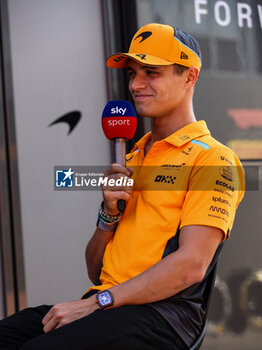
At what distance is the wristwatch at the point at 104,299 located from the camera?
67.8 inches

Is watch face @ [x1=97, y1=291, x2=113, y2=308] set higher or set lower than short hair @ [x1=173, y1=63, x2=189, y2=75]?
lower

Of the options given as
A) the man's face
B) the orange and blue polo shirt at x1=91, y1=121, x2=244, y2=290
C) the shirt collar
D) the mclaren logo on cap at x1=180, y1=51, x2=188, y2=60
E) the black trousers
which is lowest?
the black trousers

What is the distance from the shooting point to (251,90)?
3.86 meters

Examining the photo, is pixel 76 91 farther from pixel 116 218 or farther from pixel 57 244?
pixel 116 218

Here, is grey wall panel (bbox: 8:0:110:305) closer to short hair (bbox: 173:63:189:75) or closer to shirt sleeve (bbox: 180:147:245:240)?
short hair (bbox: 173:63:189:75)

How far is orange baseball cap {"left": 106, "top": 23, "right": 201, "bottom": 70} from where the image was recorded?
199cm

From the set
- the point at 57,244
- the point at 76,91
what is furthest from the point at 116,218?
the point at 76,91

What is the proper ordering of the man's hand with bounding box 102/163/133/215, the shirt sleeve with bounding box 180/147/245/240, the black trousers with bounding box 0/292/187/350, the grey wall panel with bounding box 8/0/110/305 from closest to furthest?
the black trousers with bounding box 0/292/187/350
the shirt sleeve with bounding box 180/147/245/240
the man's hand with bounding box 102/163/133/215
the grey wall panel with bounding box 8/0/110/305

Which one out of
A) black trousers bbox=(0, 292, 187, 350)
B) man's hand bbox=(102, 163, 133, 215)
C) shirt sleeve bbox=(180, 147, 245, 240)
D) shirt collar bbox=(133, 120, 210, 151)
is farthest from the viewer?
shirt collar bbox=(133, 120, 210, 151)

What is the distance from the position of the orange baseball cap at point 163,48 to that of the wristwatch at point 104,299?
0.84 m

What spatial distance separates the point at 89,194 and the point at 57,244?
398 millimetres

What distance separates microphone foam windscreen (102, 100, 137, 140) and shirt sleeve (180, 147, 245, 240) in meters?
0.32

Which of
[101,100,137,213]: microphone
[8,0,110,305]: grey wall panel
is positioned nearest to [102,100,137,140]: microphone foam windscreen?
[101,100,137,213]: microphone

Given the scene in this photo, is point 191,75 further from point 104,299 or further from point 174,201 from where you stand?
point 104,299
